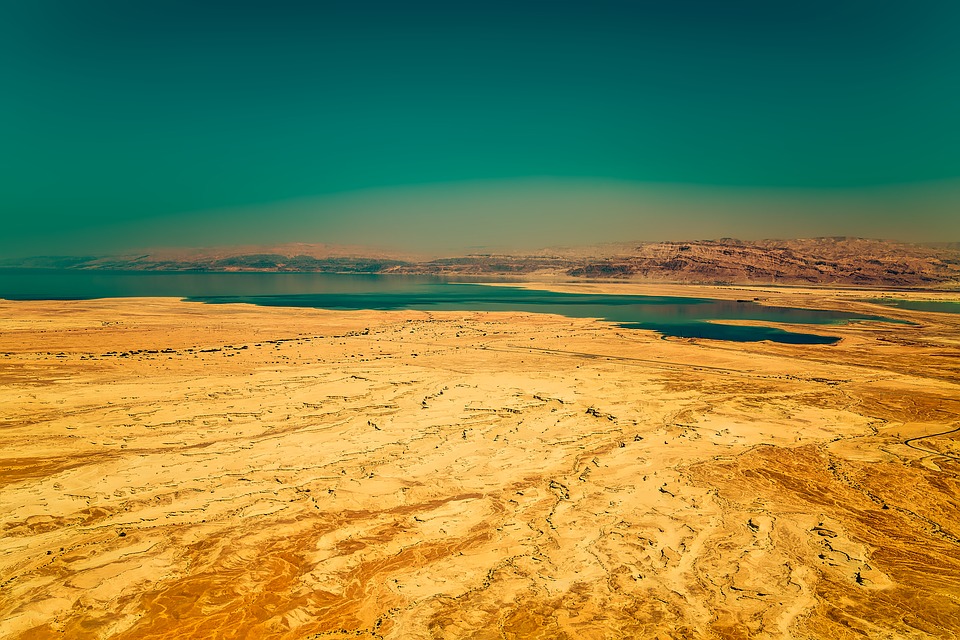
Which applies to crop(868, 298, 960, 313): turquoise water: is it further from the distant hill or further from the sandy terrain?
the sandy terrain

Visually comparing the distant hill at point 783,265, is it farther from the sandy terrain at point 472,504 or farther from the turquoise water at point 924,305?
the sandy terrain at point 472,504

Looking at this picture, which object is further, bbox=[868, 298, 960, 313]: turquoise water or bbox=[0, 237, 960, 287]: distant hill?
bbox=[0, 237, 960, 287]: distant hill

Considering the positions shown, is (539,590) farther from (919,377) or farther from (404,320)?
(404,320)

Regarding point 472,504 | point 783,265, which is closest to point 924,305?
point 783,265

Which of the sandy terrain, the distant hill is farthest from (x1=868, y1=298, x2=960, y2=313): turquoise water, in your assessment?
the sandy terrain

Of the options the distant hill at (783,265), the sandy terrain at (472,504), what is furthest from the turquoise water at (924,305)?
the sandy terrain at (472,504)

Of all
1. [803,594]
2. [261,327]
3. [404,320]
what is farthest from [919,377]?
[261,327]
